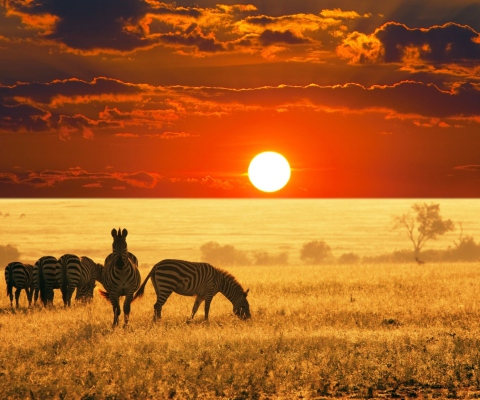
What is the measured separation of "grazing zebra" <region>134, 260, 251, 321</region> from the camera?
22312 mm

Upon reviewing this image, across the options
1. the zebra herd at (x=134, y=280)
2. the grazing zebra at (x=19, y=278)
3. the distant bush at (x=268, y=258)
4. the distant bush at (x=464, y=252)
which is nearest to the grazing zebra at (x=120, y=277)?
the zebra herd at (x=134, y=280)

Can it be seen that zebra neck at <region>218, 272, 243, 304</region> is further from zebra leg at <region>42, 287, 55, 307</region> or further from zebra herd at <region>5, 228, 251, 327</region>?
zebra leg at <region>42, 287, 55, 307</region>

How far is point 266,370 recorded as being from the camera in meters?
15.2

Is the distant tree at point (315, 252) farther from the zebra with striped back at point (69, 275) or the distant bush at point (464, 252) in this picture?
the zebra with striped back at point (69, 275)

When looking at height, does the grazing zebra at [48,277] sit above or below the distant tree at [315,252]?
above

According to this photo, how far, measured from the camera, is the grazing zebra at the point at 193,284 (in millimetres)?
22312

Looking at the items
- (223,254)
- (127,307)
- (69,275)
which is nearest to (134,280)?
(127,307)

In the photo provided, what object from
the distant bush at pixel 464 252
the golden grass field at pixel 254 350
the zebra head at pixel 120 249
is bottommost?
the distant bush at pixel 464 252

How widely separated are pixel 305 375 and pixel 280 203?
176967 millimetres

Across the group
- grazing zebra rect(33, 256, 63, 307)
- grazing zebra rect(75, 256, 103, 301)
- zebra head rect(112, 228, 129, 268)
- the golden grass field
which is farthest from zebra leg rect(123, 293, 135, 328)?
grazing zebra rect(75, 256, 103, 301)

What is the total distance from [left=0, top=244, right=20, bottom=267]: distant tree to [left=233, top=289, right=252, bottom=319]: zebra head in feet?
300

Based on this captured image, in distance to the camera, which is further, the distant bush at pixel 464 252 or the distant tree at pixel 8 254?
the distant tree at pixel 8 254

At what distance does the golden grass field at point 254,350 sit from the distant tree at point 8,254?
85078 mm

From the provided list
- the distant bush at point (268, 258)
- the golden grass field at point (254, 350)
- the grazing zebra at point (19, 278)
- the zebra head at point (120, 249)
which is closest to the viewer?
the golden grass field at point (254, 350)
